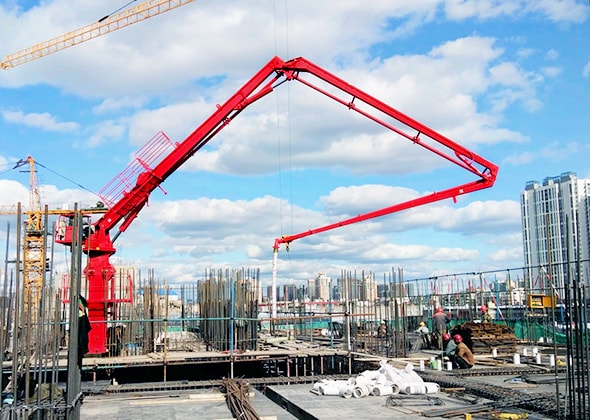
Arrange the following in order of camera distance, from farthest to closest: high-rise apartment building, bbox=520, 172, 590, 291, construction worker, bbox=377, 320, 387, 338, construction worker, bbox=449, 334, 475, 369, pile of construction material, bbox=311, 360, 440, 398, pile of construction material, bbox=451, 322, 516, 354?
high-rise apartment building, bbox=520, 172, 590, 291, construction worker, bbox=377, 320, 387, 338, pile of construction material, bbox=451, 322, 516, 354, construction worker, bbox=449, 334, 475, 369, pile of construction material, bbox=311, 360, 440, 398

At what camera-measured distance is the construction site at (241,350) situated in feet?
28.7

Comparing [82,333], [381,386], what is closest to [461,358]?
[381,386]

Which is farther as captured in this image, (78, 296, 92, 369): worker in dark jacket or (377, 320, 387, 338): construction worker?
(377, 320, 387, 338): construction worker

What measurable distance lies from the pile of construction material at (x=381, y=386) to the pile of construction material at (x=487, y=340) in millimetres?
6834

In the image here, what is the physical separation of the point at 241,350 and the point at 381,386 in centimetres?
658

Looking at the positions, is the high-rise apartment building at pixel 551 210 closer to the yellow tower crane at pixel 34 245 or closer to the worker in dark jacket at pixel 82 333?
the yellow tower crane at pixel 34 245

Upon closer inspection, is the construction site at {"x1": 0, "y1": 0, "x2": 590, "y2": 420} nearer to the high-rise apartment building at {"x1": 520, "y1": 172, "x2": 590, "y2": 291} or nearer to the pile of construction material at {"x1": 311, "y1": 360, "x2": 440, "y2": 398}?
the pile of construction material at {"x1": 311, "y1": 360, "x2": 440, "y2": 398}

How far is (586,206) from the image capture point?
51.1 meters

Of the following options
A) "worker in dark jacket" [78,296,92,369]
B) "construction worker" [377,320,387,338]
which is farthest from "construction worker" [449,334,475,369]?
"worker in dark jacket" [78,296,92,369]

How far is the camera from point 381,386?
11.7 m

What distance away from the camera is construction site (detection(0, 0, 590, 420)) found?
874 centimetres

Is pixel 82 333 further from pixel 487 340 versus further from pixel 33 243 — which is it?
pixel 33 243

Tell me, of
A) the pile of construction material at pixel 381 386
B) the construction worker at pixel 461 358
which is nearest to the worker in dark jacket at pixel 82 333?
the pile of construction material at pixel 381 386

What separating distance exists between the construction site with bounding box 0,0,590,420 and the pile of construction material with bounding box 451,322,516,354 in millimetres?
38
